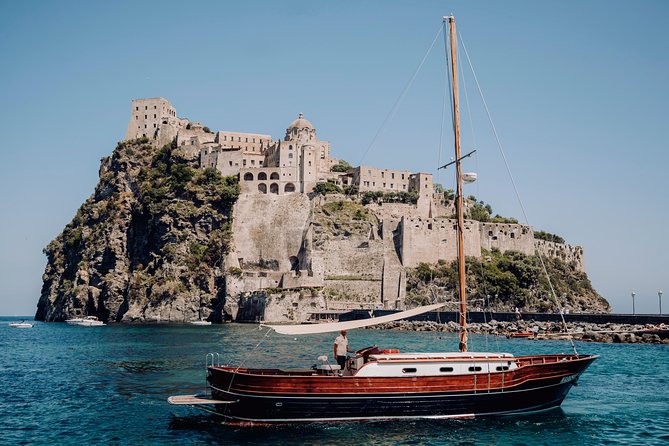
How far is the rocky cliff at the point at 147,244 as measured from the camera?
248ft

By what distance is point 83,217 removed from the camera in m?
88.8

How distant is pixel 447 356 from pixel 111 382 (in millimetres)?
15766

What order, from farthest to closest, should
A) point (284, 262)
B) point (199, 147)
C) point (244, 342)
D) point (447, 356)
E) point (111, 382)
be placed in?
point (199, 147)
point (284, 262)
point (244, 342)
point (111, 382)
point (447, 356)

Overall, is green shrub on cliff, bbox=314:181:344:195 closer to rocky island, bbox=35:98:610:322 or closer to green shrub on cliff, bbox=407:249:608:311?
rocky island, bbox=35:98:610:322

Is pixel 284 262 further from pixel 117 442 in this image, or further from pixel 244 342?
pixel 117 442

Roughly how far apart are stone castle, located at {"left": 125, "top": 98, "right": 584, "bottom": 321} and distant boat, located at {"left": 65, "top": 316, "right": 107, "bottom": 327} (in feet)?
52.8

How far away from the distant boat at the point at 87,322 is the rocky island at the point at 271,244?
204 cm

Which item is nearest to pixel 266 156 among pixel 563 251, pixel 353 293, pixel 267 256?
pixel 267 256

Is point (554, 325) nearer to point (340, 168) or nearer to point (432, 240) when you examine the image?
point (432, 240)

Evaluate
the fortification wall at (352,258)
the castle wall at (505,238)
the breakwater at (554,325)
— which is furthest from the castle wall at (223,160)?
the castle wall at (505,238)

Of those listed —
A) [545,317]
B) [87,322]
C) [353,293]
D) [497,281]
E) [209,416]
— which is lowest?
[209,416]

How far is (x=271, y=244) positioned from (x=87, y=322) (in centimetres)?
2342

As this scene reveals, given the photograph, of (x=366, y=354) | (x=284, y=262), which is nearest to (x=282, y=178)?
(x=284, y=262)

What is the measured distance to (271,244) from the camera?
259ft
